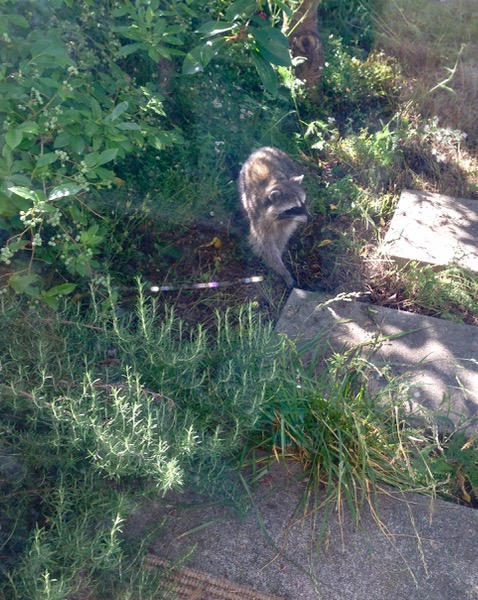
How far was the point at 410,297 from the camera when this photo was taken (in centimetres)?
445

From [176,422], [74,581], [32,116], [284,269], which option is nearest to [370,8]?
[284,269]

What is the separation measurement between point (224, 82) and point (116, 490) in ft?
12.0

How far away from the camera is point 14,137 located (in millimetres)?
3016

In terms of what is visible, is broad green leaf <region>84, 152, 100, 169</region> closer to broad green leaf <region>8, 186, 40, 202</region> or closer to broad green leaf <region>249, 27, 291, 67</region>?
broad green leaf <region>8, 186, 40, 202</region>

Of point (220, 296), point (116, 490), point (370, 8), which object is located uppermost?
point (370, 8)

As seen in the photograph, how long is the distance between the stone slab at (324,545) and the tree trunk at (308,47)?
4046 millimetres

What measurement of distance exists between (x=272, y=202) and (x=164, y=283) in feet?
3.29

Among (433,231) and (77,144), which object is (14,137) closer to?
(77,144)

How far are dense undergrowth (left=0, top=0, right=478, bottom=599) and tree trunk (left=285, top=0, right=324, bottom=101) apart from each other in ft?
0.43

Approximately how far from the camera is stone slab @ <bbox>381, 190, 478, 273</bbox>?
466 cm

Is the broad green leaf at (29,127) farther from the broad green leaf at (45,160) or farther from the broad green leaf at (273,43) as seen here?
the broad green leaf at (273,43)

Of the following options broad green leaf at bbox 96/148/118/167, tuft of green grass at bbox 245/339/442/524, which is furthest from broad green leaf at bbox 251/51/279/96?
tuft of green grass at bbox 245/339/442/524

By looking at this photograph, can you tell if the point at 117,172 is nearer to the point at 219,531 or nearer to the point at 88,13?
the point at 88,13

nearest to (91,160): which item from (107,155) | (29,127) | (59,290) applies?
(107,155)
